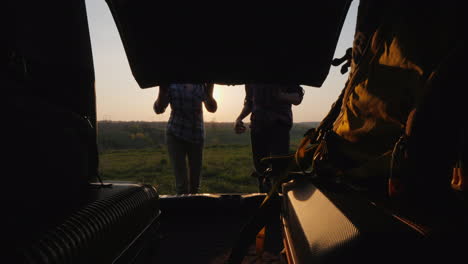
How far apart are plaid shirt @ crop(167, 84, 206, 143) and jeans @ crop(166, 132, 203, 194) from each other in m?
0.09

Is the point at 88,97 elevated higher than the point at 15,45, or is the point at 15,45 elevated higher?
the point at 15,45

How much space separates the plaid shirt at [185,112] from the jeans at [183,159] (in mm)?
86

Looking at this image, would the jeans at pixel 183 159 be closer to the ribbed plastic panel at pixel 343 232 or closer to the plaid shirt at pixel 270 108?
the plaid shirt at pixel 270 108

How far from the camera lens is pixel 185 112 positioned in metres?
3.25

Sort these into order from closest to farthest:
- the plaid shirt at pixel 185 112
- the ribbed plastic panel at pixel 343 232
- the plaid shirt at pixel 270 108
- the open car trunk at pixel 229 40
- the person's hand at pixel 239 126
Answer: the ribbed plastic panel at pixel 343 232 < the open car trunk at pixel 229 40 < the plaid shirt at pixel 270 108 < the plaid shirt at pixel 185 112 < the person's hand at pixel 239 126

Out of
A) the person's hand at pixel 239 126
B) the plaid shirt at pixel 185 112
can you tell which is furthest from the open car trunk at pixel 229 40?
the person's hand at pixel 239 126

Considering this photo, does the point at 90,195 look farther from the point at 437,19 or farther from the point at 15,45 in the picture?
the point at 437,19

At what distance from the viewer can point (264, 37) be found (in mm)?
1590

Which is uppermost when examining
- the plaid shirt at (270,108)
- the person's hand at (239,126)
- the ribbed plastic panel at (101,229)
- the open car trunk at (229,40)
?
the open car trunk at (229,40)

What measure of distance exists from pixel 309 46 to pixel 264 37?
0.95 feet

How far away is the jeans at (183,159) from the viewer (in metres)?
3.27

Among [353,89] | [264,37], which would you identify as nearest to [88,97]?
[264,37]

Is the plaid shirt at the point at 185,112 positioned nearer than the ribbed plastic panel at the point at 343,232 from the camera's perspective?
No

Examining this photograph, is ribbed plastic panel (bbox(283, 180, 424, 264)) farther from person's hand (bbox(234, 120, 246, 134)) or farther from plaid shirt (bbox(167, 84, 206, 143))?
person's hand (bbox(234, 120, 246, 134))
